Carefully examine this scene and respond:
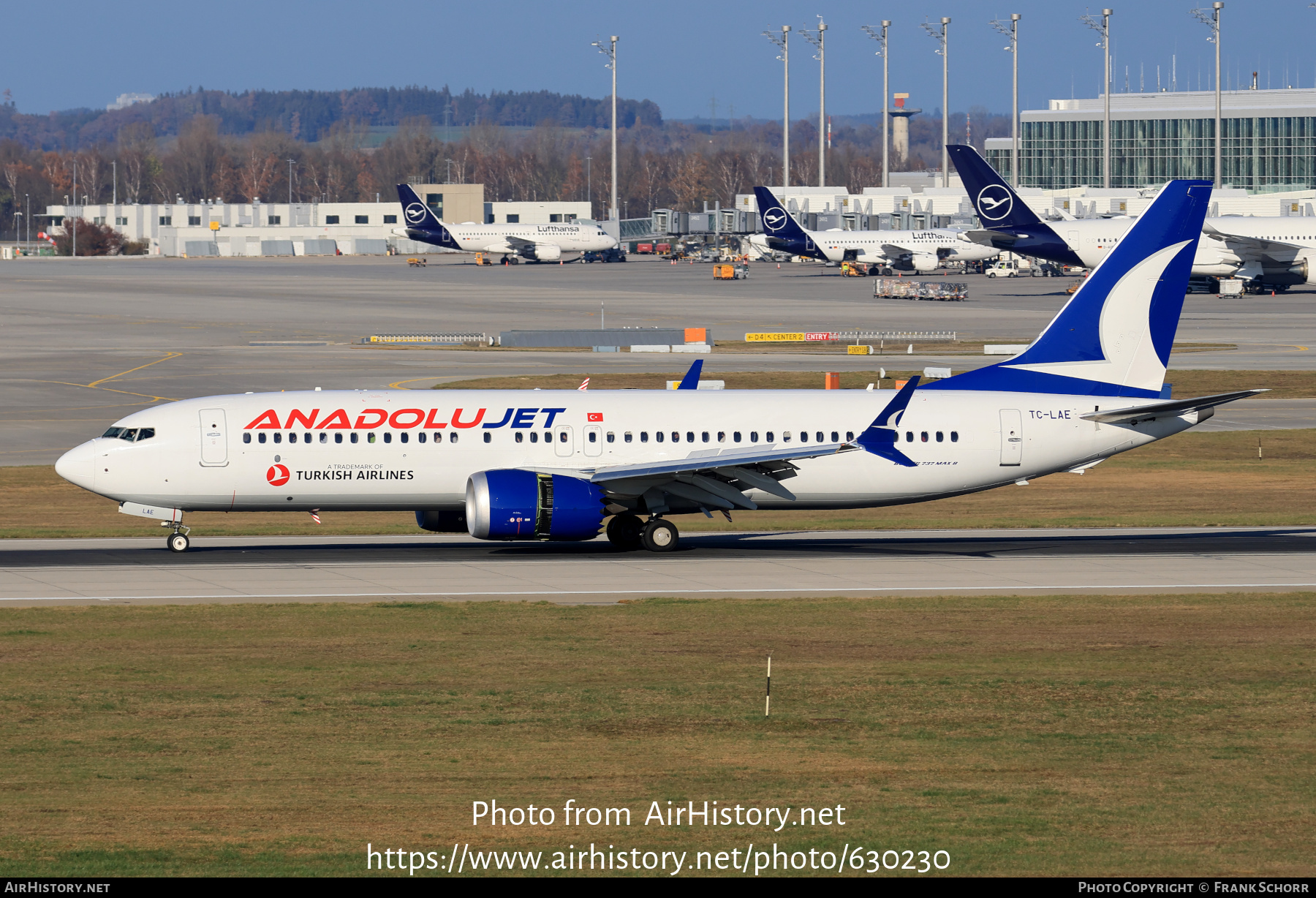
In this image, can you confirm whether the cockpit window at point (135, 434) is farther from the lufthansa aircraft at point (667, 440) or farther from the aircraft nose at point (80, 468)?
the aircraft nose at point (80, 468)

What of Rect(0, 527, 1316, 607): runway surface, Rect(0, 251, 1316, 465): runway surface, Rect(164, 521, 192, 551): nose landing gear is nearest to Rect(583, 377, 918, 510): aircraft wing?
Rect(0, 527, 1316, 607): runway surface

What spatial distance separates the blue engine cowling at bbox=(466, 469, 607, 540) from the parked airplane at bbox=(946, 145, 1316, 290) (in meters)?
104

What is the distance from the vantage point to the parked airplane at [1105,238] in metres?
140

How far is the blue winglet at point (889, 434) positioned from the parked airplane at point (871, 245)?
14115 centimetres

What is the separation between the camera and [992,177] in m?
139

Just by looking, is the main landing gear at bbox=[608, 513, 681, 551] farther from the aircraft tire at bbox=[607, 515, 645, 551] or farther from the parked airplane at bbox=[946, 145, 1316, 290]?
the parked airplane at bbox=[946, 145, 1316, 290]

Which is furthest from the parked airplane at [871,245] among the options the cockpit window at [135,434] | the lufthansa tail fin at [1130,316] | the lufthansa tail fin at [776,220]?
the cockpit window at [135,434]

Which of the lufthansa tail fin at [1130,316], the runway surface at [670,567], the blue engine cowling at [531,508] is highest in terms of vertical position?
the lufthansa tail fin at [1130,316]

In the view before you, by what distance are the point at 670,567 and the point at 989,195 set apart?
106627 mm

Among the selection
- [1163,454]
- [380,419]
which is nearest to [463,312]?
[1163,454]

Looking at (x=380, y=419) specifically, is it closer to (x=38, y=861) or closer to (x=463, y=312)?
(x=38, y=861)

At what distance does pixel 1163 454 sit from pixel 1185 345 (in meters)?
40.2

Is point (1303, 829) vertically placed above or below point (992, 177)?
below

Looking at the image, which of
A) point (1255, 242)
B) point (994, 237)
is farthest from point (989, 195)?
point (1255, 242)
